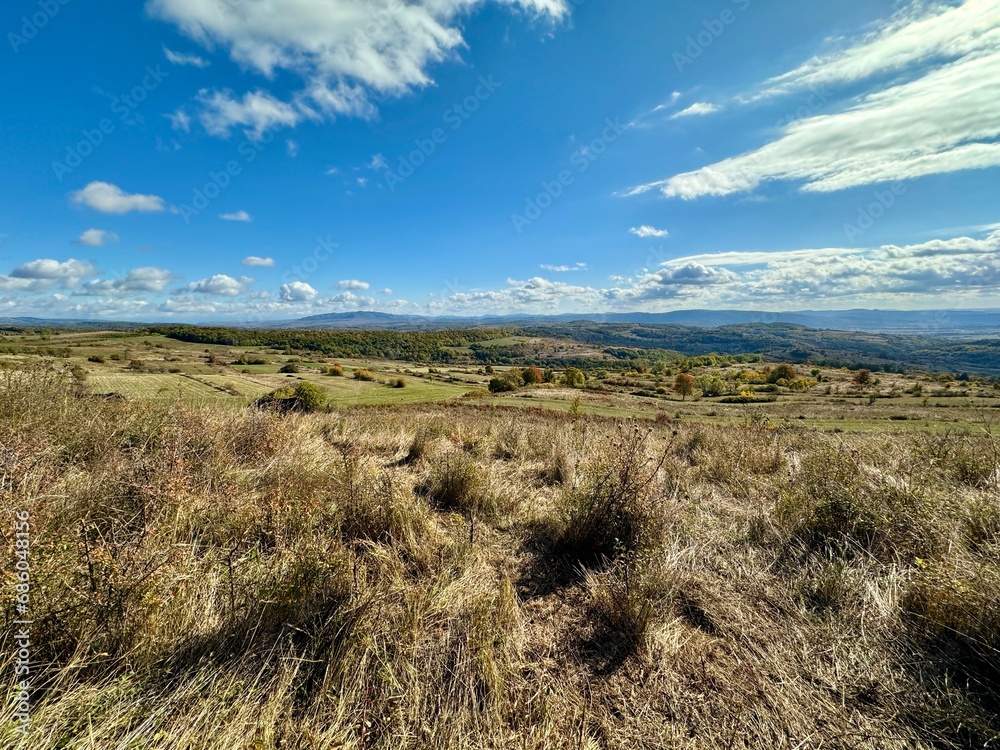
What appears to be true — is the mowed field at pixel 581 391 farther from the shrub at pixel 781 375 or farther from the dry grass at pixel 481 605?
the dry grass at pixel 481 605

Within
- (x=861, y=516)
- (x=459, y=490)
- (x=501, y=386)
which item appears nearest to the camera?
(x=861, y=516)

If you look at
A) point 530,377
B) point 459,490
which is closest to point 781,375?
point 530,377

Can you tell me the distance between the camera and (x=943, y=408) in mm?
40625

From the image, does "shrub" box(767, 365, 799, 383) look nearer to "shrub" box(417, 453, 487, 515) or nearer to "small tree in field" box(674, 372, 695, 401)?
"small tree in field" box(674, 372, 695, 401)

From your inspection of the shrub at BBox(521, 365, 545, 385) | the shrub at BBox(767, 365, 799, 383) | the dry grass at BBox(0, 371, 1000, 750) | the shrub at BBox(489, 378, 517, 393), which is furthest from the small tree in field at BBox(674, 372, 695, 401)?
the dry grass at BBox(0, 371, 1000, 750)

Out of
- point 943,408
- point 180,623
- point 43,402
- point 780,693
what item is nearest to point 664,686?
point 780,693

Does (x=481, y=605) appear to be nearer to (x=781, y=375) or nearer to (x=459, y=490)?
(x=459, y=490)

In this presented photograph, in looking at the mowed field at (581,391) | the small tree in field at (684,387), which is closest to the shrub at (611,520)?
the mowed field at (581,391)

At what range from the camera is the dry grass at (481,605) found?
1.99m

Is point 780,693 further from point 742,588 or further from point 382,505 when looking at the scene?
point 382,505

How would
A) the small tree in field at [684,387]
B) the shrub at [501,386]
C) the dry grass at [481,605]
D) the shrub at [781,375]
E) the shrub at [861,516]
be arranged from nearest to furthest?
the dry grass at [481,605] → the shrub at [861,516] → the shrub at [501,386] → the small tree in field at [684,387] → the shrub at [781,375]

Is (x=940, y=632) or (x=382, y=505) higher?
(x=382, y=505)

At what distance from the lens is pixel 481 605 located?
2.71 meters

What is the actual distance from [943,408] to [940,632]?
188ft
